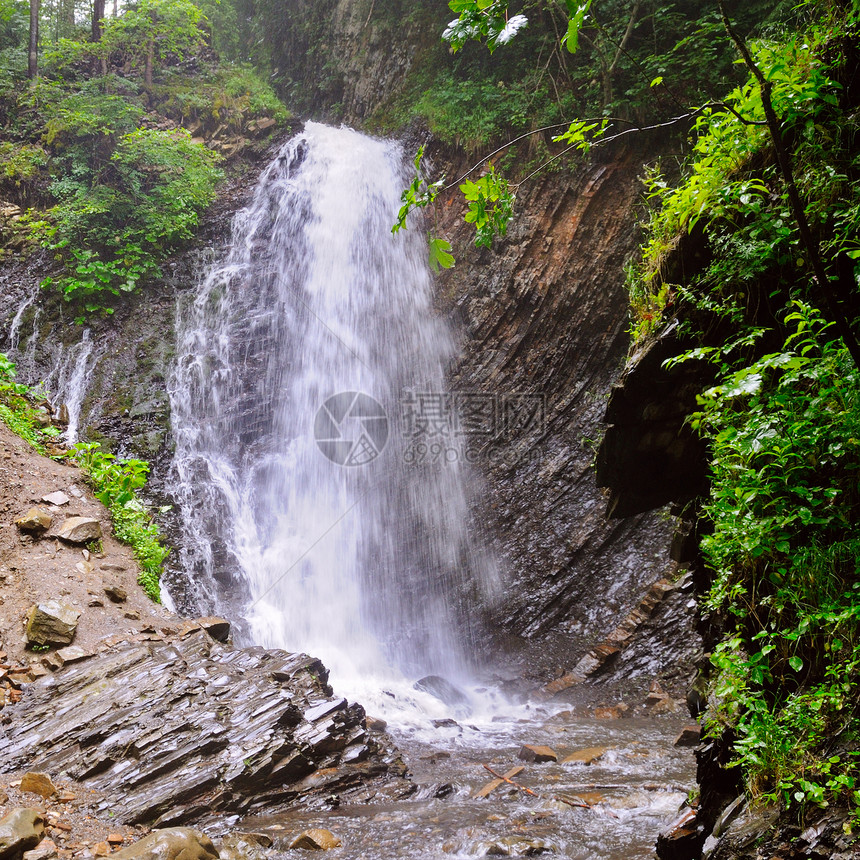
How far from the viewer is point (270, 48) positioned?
62.2 ft

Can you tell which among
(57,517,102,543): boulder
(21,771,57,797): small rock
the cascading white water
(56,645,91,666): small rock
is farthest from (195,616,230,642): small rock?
the cascading white water

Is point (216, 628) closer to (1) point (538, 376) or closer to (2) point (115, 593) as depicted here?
(2) point (115, 593)

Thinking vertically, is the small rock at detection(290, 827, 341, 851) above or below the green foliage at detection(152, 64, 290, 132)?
below

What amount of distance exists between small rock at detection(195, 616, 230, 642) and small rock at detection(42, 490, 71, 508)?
7.10ft

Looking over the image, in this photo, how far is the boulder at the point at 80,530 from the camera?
6.30 metres

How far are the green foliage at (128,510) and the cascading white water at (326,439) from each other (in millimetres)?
2065

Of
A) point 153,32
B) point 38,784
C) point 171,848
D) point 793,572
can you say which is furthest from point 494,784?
point 153,32

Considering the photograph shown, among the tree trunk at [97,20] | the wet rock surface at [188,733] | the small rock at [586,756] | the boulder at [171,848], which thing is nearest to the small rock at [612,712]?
the small rock at [586,756]

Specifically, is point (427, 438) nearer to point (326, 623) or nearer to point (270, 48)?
point (326, 623)

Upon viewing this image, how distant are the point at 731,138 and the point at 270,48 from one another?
65.9 feet

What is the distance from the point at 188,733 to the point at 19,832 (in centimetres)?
154

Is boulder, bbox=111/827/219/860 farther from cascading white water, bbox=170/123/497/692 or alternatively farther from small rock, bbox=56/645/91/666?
cascading white water, bbox=170/123/497/692

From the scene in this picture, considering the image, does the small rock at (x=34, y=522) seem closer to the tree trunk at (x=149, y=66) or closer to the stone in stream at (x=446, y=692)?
the stone in stream at (x=446, y=692)

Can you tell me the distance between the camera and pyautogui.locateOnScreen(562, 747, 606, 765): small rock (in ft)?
18.2
